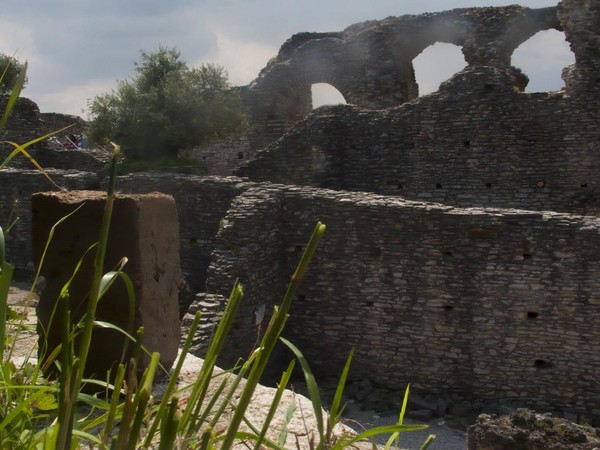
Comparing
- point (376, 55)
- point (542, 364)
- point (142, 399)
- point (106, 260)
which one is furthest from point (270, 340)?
point (376, 55)

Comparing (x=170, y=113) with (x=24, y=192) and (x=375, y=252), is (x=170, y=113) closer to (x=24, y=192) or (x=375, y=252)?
(x=24, y=192)

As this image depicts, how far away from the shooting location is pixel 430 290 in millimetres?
8961

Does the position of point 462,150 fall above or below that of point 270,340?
above

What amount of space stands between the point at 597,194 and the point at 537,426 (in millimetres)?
7551

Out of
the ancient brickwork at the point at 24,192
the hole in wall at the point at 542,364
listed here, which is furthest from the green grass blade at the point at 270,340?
the ancient brickwork at the point at 24,192

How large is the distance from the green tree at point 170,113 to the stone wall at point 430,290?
8754 millimetres

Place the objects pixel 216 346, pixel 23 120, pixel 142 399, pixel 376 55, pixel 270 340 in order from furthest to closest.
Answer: pixel 23 120 < pixel 376 55 < pixel 216 346 < pixel 270 340 < pixel 142 399

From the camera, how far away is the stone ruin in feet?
27.9

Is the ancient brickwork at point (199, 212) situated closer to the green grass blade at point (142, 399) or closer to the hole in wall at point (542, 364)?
the hole in wall at point (542, 364)

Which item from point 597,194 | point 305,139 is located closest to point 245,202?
point 305,139

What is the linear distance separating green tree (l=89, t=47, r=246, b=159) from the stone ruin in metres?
4.96

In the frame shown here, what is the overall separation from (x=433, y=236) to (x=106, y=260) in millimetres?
5559

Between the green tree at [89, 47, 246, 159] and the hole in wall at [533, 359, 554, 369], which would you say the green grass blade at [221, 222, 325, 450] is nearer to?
the hole in wall at [533, 359, 554, 369]

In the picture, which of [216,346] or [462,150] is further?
[462,150]
